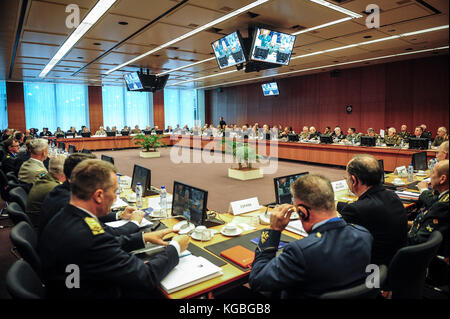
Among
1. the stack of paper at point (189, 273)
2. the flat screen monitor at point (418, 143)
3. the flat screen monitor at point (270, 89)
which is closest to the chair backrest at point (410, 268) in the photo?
the stack of paper at point (189, 273)

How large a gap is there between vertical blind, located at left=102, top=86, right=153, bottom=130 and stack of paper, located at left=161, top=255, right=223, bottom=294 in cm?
1589

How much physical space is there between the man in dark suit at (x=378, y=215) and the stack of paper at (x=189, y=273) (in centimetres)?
101

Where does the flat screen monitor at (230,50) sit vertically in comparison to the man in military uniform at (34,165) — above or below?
above

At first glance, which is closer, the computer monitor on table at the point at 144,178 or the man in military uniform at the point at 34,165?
the computer monitor on table at the point at 144,178

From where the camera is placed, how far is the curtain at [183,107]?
59.6ft

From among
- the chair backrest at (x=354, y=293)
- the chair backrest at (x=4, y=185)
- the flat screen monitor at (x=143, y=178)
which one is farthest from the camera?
the chair backrest at (x=4, y=185)

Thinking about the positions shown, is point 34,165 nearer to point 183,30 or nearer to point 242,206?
point 242,206

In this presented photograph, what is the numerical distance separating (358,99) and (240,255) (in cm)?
1194

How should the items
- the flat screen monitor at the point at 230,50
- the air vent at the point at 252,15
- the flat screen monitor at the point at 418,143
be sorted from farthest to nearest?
the flat screen monitor at the point at 418,143 < the flat screen monitor at the point at 230,50 < the air vent at the point at 252,15

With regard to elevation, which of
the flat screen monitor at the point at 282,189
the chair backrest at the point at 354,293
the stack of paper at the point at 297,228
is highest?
the flat screen monitor at the point at 282,189

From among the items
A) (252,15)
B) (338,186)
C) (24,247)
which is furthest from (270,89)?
(24,247)

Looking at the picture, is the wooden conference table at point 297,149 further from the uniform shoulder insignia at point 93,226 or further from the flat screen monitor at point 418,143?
the uniform shoulder insignia at point 93,226

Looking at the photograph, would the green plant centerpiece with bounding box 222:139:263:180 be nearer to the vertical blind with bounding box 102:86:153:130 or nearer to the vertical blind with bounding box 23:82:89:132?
the vertical blind with bounding box 102:86:153:130
